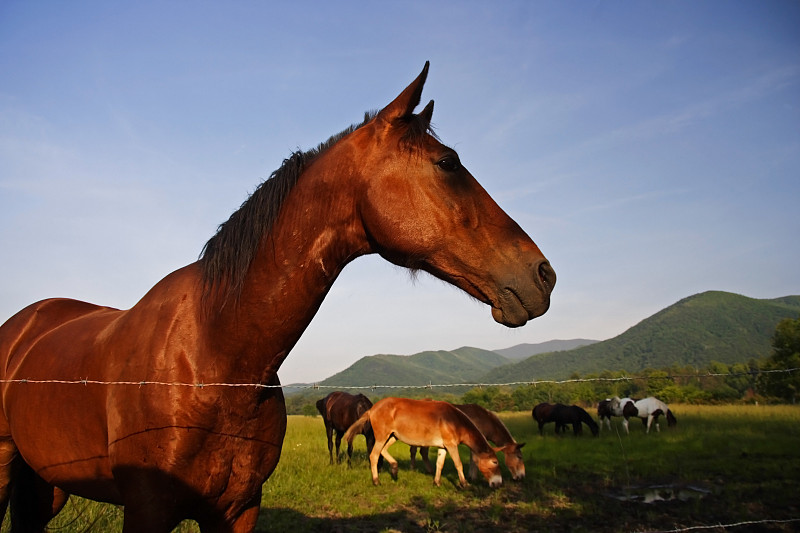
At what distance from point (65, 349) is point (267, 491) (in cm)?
709

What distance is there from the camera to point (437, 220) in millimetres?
1707

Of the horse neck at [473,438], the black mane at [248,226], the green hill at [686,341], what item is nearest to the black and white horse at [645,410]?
the horse neck at [473,438]

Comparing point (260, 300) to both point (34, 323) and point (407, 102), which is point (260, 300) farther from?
point (34, 323)

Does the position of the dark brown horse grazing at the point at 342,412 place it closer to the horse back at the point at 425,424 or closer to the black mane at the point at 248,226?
the horse back at the point at 425,424

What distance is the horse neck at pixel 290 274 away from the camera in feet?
5.77

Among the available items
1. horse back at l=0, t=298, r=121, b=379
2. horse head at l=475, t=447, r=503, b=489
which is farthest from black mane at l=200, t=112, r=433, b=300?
horse head at l=475, t=447, r=503, b=489

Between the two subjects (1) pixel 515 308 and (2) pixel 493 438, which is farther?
(2) pixel 493 438

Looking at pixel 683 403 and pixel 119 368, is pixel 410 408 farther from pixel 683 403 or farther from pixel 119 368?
pixel 683 403

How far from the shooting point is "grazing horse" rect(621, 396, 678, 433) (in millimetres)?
14281

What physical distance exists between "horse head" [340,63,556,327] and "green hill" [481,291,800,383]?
47003mm

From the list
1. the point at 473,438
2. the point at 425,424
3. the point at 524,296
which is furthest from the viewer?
the point at 425,424

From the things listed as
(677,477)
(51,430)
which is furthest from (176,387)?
(677,477)

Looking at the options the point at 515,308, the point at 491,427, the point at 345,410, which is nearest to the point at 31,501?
the point at 515,308

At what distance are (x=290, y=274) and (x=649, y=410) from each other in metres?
17.0
